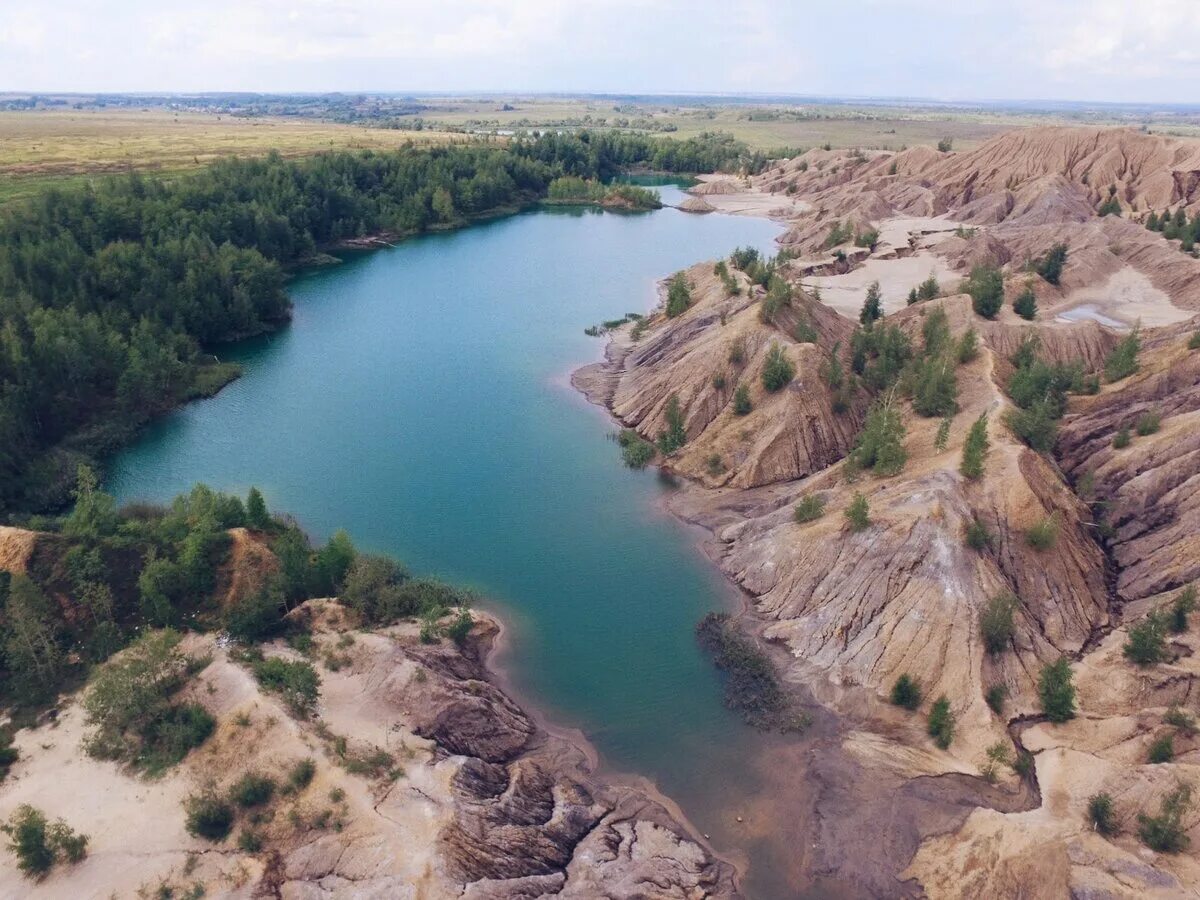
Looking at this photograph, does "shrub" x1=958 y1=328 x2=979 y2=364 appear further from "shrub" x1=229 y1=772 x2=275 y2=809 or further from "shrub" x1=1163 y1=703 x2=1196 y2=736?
"shrub" x1=229 y1=772 x2=275 y2=809

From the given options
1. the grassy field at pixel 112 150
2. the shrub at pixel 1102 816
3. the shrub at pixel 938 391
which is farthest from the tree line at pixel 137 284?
the shrub at pixel 1102 816

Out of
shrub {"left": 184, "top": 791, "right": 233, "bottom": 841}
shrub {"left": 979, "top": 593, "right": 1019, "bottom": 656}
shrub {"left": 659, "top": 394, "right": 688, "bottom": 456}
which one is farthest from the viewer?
shrub {"left": 659, "top": 394, "right": 688, "bottom": 456}

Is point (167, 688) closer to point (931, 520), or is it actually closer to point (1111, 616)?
point (931, 520)

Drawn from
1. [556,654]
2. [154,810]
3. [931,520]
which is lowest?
[556,654]

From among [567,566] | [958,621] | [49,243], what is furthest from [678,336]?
[49,243]

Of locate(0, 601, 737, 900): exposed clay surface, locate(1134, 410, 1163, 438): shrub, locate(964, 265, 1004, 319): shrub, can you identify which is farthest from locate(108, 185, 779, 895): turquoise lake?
locate(964, 265, 1004, 319): shrub

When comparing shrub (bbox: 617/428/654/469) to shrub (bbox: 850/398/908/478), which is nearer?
shrub (bbox: 850/398/908/478)
